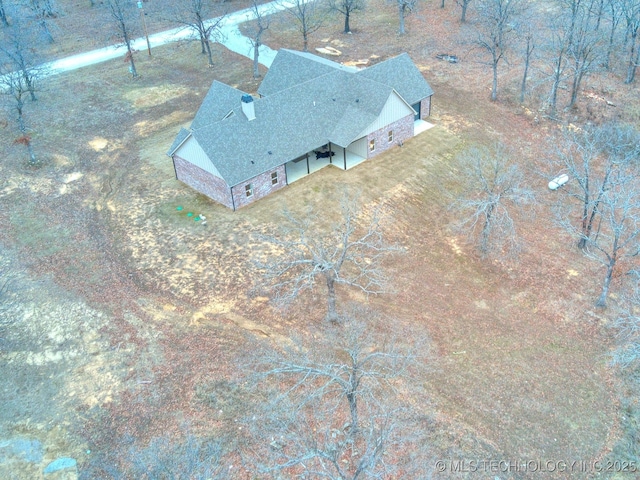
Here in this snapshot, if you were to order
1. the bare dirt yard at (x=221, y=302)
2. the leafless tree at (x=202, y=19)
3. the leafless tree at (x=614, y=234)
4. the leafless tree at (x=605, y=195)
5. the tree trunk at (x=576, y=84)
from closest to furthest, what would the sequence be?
the bare dirt yard at (x=221, y=302) → the leafless tree at (x=605, y=195) → the leafless tree at (x=614, y=234) → the tree trunk at (x=576, y=84) → the leafless tree at (x=202, y=19)

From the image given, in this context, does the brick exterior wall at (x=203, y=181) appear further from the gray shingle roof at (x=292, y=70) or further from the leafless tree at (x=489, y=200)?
the leafless tree at (x=489, y=200)

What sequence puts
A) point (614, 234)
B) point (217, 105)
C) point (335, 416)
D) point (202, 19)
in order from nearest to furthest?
point (335, 416) < point (614, 234) < point (217, 105) < point (202, 19)

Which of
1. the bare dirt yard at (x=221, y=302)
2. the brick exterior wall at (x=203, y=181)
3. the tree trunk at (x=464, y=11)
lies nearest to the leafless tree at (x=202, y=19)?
the bare dirt yard at (x=221, y=302)

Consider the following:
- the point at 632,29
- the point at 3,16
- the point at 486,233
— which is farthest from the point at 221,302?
the point at 3,16

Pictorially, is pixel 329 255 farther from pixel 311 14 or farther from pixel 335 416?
pixel 311 14

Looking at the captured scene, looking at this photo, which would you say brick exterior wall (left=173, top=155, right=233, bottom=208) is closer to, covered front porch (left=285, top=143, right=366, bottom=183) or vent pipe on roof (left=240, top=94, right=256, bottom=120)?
vent pipe on roof (left=240, top=94, right=256, bottom=120)
